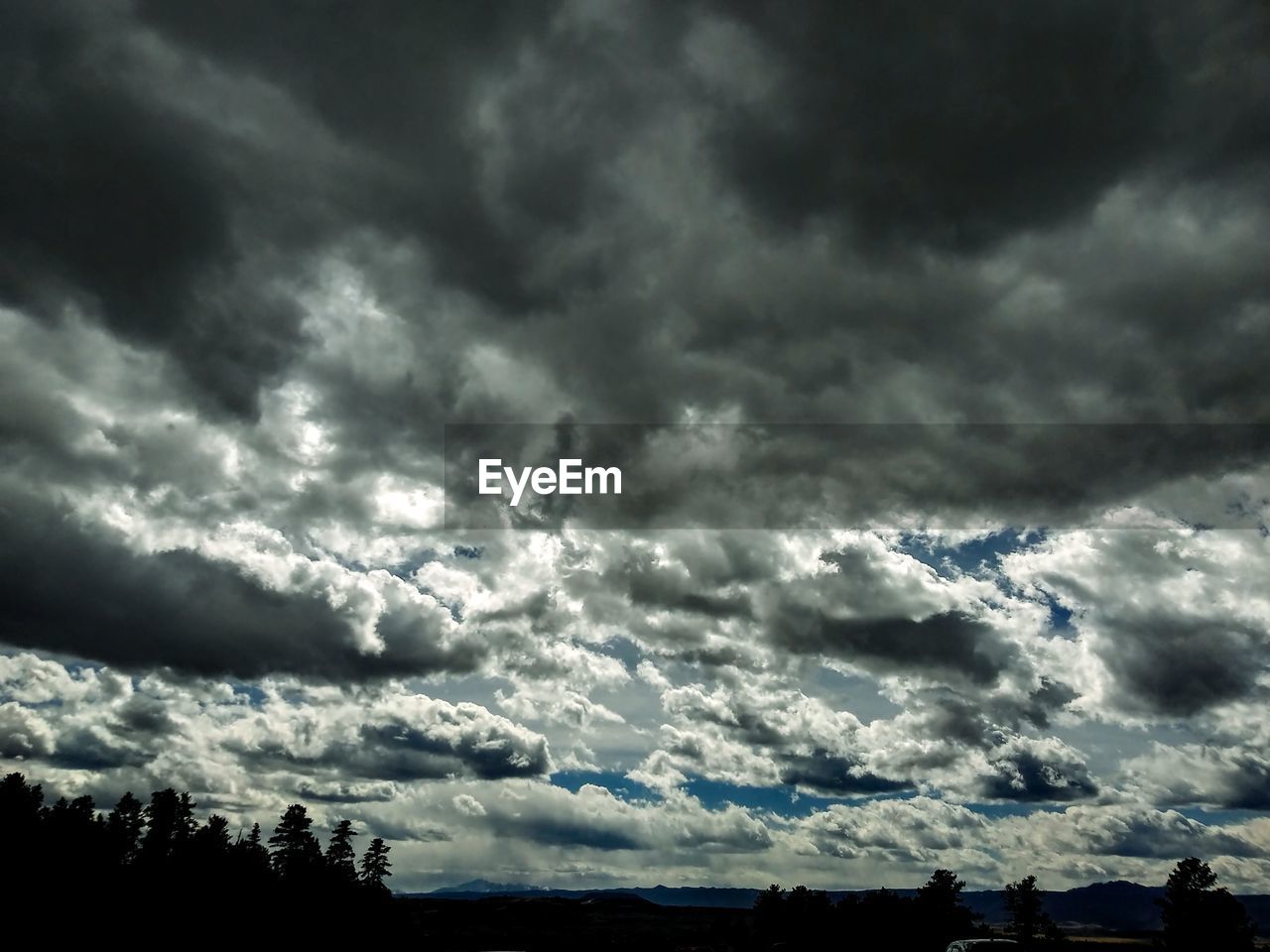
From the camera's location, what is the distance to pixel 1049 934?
151 meters

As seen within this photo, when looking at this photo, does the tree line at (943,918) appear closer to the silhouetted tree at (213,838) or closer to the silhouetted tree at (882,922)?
the silhouetted tree at (882,922)

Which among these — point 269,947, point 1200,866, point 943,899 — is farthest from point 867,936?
point 269,947

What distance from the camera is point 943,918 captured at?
142 meters

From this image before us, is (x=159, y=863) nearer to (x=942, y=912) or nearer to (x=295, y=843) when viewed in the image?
(x=295, y=843)

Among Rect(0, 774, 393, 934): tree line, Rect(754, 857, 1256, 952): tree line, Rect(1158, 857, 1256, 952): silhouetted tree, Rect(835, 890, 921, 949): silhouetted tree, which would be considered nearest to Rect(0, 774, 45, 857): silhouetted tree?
Rect(0, 774, 393, 934): tree line

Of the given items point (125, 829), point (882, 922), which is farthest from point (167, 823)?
point (882, 922)

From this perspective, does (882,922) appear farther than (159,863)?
Yes

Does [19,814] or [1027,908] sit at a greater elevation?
[19,814]

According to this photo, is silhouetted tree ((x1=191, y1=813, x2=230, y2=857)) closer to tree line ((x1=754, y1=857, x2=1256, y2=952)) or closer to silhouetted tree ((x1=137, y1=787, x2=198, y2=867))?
silhouetted tree ((x1=137, y1=787, x2=198, y2=867))

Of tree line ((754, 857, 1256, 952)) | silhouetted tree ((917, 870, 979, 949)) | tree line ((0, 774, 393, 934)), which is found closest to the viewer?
tree line ((0, 774, 393, 934))

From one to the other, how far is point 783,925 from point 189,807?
105 m

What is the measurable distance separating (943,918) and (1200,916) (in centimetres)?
3877

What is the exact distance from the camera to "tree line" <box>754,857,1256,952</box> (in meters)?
113

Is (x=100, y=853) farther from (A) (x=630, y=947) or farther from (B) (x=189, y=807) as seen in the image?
(A) (x=630, y=947)
